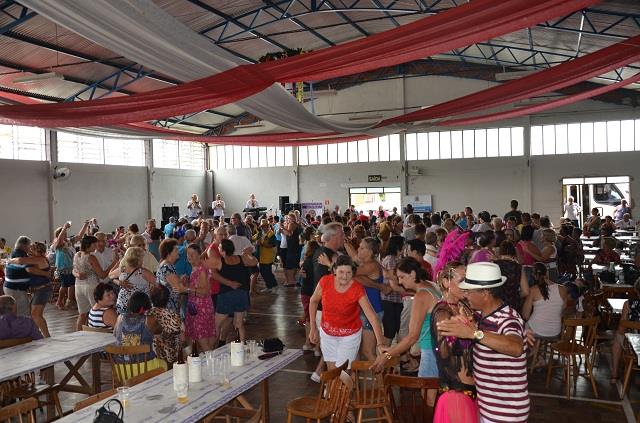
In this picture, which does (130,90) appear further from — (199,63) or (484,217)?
(199,63)

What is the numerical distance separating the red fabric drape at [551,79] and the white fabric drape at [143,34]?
10.3ft

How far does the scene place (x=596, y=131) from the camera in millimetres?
16188

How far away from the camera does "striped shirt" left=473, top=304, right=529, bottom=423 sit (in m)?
2.20

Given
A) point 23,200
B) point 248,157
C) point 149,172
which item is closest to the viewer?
point 23,200

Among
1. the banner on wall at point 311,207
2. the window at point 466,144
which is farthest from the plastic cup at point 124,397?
the window at point 466,144

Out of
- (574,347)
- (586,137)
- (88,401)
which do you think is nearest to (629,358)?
(574,347)

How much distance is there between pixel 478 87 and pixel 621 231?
21.7 ft

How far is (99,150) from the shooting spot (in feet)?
55.0

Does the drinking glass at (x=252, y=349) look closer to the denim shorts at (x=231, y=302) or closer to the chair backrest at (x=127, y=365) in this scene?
the chair backrest at (x=127, y=365)

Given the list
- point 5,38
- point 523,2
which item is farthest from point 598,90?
point 5,38

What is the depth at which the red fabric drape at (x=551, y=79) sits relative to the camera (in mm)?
4973

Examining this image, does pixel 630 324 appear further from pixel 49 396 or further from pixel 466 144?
pixel 466 144

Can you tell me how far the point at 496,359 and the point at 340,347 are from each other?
180 cm

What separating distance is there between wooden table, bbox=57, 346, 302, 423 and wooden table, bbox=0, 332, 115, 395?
36.5 inches
